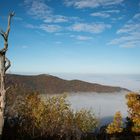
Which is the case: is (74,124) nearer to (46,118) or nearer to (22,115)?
(46,118)

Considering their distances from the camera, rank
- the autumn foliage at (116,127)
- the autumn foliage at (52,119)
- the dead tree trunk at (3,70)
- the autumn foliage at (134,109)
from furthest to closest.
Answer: the autumn foliage at (116,127) → the autumn foliage at (134,109) → the autumn foliage at (52,119) → the dead tree trunk at (3,70)

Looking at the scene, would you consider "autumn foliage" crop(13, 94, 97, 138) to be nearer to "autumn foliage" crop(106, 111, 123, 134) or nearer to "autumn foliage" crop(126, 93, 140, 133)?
"autumn foliage" crop(126, 93, 140, 133)

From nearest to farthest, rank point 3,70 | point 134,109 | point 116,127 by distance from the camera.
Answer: point 3,70
point 134,109
point 116,127

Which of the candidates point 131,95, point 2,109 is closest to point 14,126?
point 2,109

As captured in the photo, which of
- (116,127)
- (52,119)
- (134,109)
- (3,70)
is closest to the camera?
(3,70)

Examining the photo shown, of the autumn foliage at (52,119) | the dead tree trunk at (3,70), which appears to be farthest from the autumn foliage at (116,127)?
the dead tree trunk at (3,70)

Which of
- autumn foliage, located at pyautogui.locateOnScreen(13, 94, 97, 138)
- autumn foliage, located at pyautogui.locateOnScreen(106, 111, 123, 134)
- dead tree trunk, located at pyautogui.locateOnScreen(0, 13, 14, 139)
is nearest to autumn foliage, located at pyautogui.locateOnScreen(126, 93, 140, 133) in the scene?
autumn foliage, located at pyautogui.locateOnScreen(106, 111, 123, 134)

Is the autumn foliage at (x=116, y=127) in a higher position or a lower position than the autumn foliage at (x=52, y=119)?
lower

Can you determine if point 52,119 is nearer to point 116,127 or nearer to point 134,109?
point 134,109

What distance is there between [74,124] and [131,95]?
81.3 feet

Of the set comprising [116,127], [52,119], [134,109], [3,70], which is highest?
[3,70]

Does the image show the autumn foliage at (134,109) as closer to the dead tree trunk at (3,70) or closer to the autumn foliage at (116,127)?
the autumn foliage at (116,127)

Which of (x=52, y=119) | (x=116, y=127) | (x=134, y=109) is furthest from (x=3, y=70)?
(x=116, y=127)

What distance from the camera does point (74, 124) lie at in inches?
→ 1919
